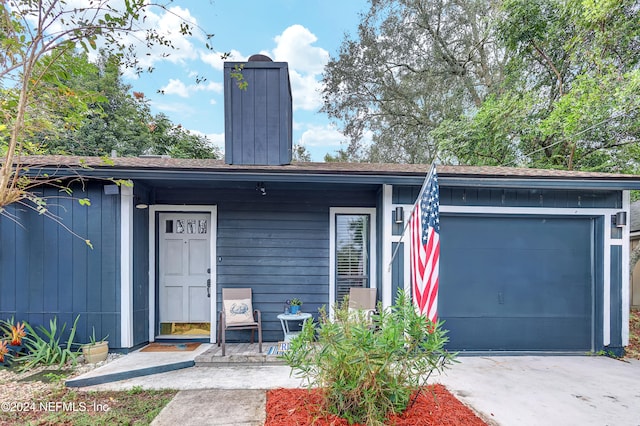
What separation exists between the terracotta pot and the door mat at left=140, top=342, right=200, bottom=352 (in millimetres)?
517

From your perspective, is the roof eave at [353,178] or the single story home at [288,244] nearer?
the roof eave at [353,178]

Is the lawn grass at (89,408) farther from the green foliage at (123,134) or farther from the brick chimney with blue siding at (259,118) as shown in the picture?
the green foliage at (123,134)

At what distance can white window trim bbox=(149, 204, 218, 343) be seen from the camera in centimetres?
462

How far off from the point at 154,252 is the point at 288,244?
2.00 m

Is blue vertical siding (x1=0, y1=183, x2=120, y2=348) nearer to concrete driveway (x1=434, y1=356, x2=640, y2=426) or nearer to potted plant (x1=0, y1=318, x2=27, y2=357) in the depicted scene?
potted plant (x1=0, y1=318, x2=27, y2=357)

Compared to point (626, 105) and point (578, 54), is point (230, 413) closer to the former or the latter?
point (626, 105)

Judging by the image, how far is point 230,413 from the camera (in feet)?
8.50

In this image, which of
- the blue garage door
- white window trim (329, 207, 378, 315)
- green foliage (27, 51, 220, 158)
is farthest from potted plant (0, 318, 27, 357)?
green foliage (27, 51, 220, 158)

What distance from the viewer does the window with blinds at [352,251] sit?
4809mm

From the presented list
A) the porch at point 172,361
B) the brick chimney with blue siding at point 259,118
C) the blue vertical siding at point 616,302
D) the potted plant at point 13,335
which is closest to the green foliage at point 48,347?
the potted plant at point 13,335

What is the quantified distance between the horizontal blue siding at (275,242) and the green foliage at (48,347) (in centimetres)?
182

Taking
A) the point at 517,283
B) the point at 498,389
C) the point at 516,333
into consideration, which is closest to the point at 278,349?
the point at 498,389

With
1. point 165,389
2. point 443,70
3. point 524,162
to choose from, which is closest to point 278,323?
point 165,389

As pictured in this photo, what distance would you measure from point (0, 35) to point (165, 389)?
3512 mm
